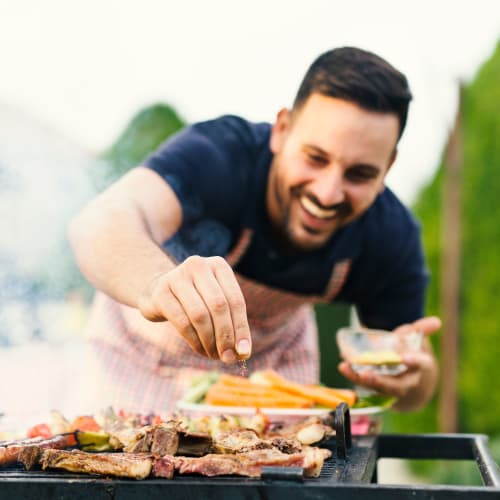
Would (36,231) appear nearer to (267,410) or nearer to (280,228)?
(280,228)

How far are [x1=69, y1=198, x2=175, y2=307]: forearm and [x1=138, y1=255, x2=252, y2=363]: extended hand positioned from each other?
0.21m

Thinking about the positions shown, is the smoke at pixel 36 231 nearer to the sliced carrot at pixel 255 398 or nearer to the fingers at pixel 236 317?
the sliced carrot at pixel 255 398

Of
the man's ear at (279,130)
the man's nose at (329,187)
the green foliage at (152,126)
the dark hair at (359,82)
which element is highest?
the green foliage at (152,126)

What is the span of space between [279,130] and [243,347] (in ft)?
5.11

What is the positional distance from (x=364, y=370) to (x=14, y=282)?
1.62 meters

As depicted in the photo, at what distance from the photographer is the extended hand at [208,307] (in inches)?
47.2

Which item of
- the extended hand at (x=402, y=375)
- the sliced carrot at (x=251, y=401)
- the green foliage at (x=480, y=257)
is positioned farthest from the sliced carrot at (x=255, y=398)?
the green foliage at (x=480, y=257)

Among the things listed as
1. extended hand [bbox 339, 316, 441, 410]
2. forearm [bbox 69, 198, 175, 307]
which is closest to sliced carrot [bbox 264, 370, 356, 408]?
extended hand [bbox 339, 316, 441, 410]

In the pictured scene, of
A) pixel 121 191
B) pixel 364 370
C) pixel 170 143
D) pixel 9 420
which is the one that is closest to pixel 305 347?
pixel 364 370

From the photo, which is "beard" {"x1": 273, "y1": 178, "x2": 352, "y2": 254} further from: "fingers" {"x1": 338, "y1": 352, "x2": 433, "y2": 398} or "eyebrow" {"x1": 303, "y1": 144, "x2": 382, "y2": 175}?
"fingers" {"x1": 338, "y1": 352, "x2": 433, "y2": 398}

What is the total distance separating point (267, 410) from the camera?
73.7 inches

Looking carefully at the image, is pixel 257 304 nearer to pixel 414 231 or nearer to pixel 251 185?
pixel 251 185

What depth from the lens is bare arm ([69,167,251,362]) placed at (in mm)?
1208

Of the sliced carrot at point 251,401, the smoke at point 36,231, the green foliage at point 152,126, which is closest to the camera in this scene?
the sliced carrot at point 251,401
